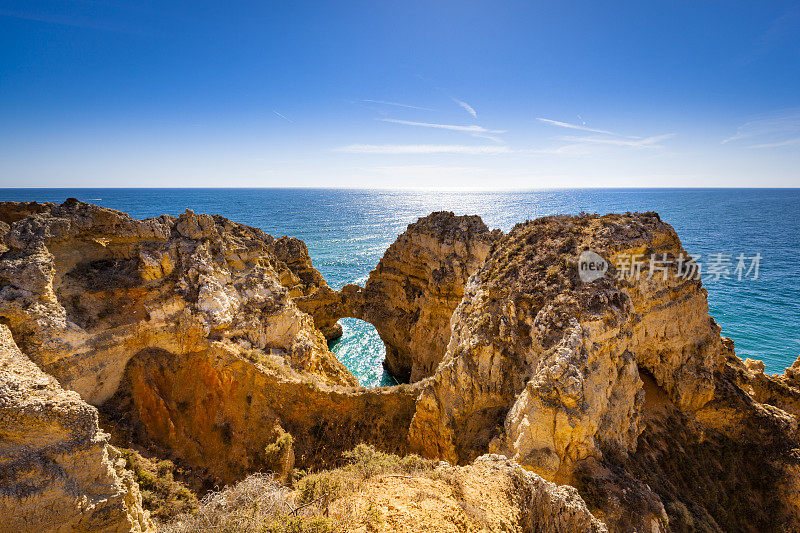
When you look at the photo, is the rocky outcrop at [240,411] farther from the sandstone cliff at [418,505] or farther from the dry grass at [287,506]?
the sandstone cliff at [418,505]

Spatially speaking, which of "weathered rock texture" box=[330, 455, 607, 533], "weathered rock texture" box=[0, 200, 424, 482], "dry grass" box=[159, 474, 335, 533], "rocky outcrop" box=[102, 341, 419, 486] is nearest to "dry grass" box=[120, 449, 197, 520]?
"rocky outcrop" box=[102, 341, 419, 486]

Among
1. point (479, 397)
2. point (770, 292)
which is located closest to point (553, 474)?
point (479, 397)

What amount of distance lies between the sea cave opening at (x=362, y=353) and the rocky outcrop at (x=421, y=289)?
137cm

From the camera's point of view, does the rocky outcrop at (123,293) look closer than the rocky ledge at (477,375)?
No

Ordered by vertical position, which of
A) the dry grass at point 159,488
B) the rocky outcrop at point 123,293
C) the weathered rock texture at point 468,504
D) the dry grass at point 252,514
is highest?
the rocky outcrop at point 123,293

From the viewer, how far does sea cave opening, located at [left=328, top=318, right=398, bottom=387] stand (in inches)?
1309

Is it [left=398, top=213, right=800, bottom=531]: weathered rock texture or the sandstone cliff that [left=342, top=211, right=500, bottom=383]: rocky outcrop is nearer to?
[left=398, top=213, right=800, bottom=531]: weathered rock texture

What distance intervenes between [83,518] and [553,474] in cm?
1211

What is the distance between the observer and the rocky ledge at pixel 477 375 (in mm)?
10336

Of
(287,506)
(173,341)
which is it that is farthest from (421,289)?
(287,506)

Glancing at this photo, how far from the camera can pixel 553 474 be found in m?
9.62

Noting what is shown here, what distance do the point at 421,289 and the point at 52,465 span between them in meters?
25.7

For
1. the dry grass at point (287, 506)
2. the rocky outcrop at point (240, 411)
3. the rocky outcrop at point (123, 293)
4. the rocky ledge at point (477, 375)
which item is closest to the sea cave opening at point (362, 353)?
the rocky outcrop at point (123, 293)

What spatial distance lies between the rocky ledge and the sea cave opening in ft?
48.2
